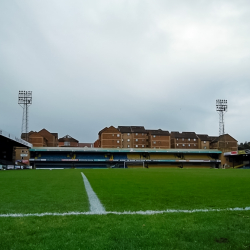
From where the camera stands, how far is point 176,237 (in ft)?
11.6

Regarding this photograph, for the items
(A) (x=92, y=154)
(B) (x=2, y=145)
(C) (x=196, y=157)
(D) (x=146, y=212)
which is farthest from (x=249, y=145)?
(D) (x=146, y=212)

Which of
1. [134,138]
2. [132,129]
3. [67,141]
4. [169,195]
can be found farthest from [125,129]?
[169,195]

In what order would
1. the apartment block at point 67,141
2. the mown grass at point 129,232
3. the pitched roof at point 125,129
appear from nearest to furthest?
the mown grass at point 129,232 < the pitched roof at point 125,129 < the apartment block at point 67,141

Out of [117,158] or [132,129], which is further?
[132,129]

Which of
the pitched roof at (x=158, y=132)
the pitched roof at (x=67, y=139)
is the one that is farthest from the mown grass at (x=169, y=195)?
the pitched roof at (x=67, y=139)

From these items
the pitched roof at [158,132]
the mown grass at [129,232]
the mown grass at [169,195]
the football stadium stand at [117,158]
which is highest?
the pitched roof at [158,132]

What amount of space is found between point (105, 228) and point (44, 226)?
0.99m

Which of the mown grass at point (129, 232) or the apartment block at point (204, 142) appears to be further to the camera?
the apartment block at point (204, 142)

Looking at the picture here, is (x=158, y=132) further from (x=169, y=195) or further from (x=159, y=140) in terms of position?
(x=169, y=195)

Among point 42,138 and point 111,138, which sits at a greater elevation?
point 111,138

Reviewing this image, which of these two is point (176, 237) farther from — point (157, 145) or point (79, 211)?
point (157, 145)

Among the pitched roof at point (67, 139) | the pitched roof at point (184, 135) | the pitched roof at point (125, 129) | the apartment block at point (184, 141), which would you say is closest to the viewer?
the pitched roof at point (125, 129)

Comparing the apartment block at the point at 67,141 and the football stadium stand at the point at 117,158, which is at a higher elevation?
the apartment block at the point at 67,141

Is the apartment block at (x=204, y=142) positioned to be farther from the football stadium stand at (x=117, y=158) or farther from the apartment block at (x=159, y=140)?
the football stadium stand at (x=117, y=158)
